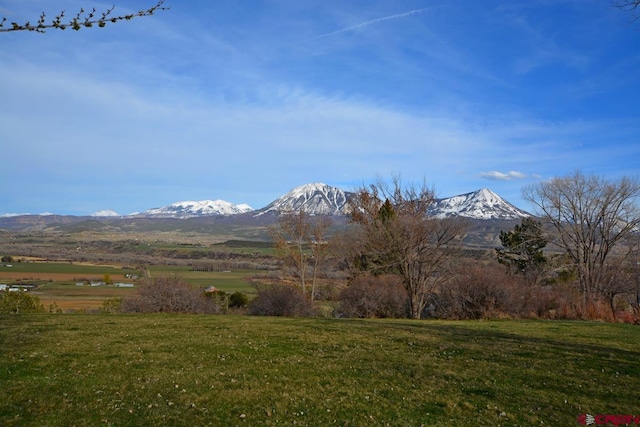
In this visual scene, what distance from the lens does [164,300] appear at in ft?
78.9

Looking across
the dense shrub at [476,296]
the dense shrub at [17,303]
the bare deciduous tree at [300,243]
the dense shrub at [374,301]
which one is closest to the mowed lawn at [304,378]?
the dense shrub at [476,296]

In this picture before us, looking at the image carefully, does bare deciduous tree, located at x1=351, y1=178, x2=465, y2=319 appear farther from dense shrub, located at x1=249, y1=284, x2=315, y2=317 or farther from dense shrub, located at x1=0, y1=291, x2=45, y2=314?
dense shrub, located at x1=0, y1=291, x2=45, y2=314

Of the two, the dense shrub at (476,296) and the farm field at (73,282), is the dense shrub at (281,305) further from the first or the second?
the farm field at (73,282)

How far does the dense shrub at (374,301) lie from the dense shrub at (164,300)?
7901 millimetres

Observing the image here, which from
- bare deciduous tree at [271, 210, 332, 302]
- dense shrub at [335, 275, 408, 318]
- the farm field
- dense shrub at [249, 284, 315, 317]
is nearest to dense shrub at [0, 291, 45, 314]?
dense shrub at [249, 284, 315, 317]

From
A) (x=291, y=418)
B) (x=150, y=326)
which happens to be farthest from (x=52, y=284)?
(x=291, y=418)

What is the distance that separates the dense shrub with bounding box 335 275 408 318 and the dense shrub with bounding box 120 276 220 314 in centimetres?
790

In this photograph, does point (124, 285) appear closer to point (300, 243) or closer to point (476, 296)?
point (300, 243)

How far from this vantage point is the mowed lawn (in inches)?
269

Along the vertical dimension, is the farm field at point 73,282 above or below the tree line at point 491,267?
below

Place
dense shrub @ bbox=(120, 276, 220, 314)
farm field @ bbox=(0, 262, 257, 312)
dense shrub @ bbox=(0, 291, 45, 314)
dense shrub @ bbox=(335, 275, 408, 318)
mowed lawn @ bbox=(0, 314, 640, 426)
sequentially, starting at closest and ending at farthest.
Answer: mowed lawn @ bbox=(0, 314, 640, 426), dense shrub @ bbox=(120, 276, 220, 314), dense shrub @ bbox=(335, 275, 408, 318), dense shrub @ bbox=(0, 291, 45, 314), farm field @ bbox=(0, 262, 257, 312)

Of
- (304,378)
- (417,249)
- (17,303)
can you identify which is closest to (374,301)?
(417,249)

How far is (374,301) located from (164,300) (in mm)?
11719

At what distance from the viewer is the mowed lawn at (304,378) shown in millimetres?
6820
